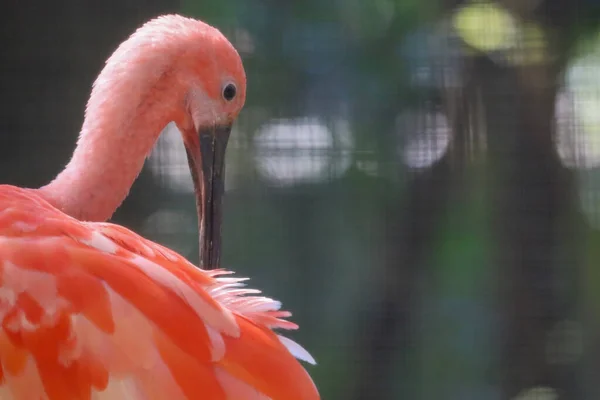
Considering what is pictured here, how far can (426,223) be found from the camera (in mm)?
2078

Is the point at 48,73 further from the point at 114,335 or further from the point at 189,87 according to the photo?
the point at 114,335

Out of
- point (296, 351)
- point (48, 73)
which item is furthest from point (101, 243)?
point (48, 73)

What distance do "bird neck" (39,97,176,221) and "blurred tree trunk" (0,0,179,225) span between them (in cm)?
74

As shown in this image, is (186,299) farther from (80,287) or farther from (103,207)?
(103,207)

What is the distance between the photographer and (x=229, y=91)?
1.23 metres

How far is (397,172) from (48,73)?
32.9 inches

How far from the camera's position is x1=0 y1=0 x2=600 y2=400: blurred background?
198 centimetres

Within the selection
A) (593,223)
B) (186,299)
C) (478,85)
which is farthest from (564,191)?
(186,299)

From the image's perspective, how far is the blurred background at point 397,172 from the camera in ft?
6.51

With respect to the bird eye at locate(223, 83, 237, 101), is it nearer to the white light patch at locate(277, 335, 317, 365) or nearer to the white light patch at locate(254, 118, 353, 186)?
the white light patch at locate(277, 335, 317, 365)

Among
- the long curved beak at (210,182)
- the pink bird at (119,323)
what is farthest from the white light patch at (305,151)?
the pink bird at (119,323)

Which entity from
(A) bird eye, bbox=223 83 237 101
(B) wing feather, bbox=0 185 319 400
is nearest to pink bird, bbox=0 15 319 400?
(B) wing feather, bbox=0 185 319 400

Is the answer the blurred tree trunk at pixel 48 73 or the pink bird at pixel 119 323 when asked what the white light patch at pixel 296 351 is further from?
the blurred tree trunk at pixel 48 73

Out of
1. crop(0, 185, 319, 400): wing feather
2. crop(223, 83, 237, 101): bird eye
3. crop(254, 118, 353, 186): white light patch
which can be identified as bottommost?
crop(0, 185, 319, 400): wing feather
